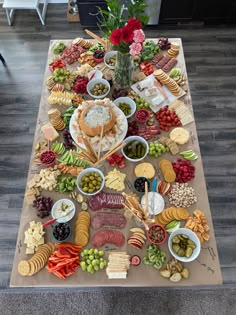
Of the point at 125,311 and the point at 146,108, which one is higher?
the point at 146,108

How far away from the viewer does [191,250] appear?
146 cm

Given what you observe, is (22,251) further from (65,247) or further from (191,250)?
(191,250)

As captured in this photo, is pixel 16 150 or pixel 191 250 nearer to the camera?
pixel 191 250

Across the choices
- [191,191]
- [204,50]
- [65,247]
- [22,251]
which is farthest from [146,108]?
[204,50]

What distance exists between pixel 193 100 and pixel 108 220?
6.48ft

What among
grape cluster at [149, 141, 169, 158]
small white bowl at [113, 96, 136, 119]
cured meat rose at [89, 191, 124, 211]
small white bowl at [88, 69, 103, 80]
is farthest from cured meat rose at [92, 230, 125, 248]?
small white bowl at [88, 69, 103, 80]

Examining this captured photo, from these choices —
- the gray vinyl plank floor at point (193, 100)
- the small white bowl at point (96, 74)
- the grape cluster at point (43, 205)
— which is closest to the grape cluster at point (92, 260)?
the grape cluster at point (43, 205)

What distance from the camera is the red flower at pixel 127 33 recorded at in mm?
1533

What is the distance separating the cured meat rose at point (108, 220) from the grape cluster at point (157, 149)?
0.45 m

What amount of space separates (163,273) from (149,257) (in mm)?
104

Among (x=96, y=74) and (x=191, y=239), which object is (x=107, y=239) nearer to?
(x=191, y=239)

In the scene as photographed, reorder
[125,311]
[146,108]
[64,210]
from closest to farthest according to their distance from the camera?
1. [64,210]
2. [146,108]
3. [125,311]

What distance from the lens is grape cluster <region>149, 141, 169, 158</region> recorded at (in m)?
1.77

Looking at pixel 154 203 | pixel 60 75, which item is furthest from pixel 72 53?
pixel 154 203
